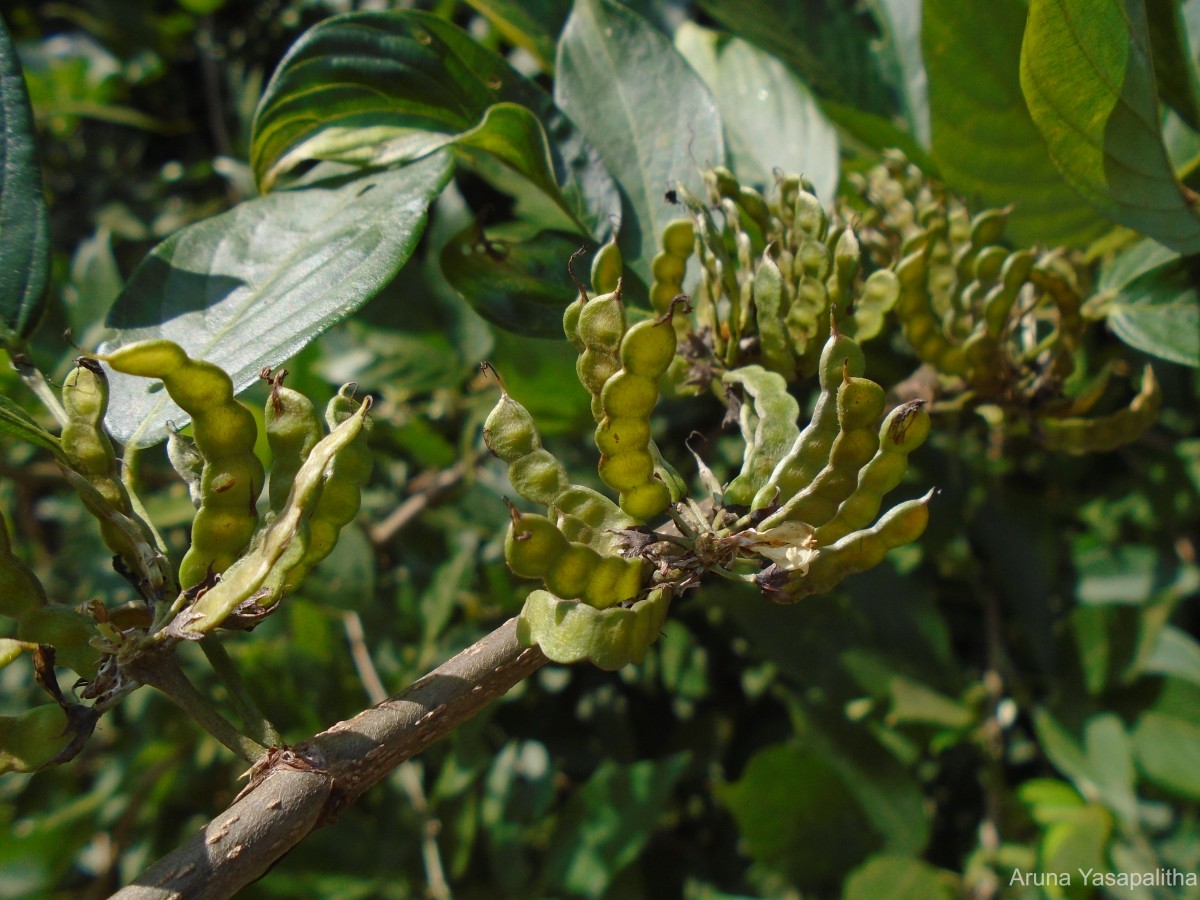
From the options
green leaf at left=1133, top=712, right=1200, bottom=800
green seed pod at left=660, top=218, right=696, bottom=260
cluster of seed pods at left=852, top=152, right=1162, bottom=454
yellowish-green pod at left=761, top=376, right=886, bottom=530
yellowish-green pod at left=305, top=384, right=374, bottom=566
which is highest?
yellowish-green pod at left=305, top=384, right=374, bottom=566

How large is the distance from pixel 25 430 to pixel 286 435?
0.22 metres

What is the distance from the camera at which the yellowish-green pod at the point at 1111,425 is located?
1.00 m

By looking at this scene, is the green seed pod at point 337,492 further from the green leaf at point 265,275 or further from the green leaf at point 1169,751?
the green leaf at point 1169,751

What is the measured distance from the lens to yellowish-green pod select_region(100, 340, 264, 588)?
0.66 m

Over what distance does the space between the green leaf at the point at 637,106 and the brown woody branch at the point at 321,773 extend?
54 centimetres

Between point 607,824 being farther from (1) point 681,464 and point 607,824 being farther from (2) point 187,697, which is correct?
(2) point 187,697

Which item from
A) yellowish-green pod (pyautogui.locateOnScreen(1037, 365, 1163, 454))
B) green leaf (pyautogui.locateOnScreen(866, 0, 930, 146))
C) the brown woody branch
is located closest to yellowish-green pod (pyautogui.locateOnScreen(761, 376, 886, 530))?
the brown woody branch

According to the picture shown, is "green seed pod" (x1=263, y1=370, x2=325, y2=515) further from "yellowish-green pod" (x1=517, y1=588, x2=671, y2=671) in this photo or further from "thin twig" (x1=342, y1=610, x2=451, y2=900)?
"thin twig" (x1=342, y1=610, x2=451, y2=900)

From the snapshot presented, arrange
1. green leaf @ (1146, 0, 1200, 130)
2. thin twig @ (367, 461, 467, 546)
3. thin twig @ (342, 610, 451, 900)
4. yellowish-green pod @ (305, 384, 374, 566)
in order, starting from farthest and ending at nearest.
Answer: thin twig @ (367, 461, 467, 546), thin twig @ (342, 610, 451, 900), green leaf @ (1146, 0, 1200, 130), yellowish-green pod @ (305, 384, 374, 566)

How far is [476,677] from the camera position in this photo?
68 centimetres

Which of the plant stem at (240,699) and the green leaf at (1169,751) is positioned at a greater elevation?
the plant stem at (240,699)

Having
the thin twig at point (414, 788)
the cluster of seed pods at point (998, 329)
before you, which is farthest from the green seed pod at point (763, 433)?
the thin twig at point (414, 788)

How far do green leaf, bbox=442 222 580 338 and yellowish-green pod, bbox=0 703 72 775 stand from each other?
52 centimetres

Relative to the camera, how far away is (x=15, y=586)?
660 millimetres
